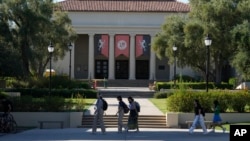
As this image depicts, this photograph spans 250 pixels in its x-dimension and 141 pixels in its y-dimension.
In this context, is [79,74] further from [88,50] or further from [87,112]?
[87,112]

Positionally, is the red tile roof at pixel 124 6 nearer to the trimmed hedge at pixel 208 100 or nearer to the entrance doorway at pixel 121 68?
the entrance doorway at pixel 121 68

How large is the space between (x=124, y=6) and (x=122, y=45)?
725 cm

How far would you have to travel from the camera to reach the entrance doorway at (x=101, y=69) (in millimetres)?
74688

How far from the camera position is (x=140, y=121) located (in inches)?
1061

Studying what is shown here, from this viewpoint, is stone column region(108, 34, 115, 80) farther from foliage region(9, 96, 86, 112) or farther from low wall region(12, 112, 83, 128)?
low wall region(12, 112, 83, 128)

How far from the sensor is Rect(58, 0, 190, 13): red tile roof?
73688mm

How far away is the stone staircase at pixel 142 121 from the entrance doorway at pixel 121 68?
1894 inches

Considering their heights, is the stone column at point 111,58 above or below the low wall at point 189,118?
above

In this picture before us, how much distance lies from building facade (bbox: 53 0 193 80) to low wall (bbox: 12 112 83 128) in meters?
44.3

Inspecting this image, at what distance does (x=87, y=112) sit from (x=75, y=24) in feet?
147

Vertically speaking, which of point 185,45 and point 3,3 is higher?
point 3,3

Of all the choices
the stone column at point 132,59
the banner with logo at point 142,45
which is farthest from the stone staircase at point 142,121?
the stone column at point 132,59

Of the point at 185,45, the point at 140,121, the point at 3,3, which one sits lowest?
the point at 140,121

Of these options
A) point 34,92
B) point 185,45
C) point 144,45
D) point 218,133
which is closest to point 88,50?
point 144,45
